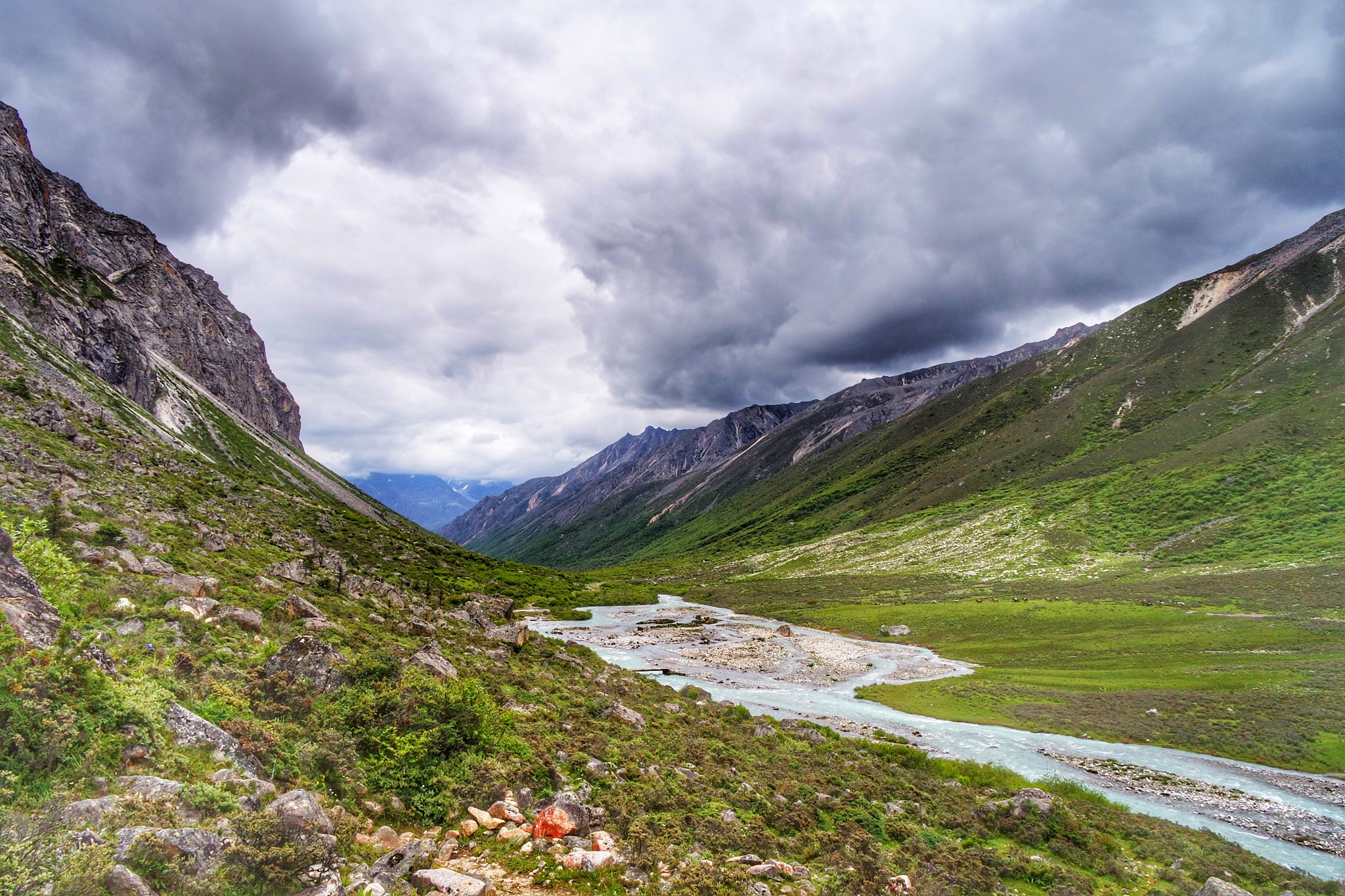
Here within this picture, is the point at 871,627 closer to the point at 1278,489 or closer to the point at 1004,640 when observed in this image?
the point at 1004,640

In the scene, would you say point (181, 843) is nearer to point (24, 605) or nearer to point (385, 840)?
point (385, 840)

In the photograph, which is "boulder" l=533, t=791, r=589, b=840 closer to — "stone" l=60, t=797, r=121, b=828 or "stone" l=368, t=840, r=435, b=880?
"stone" l=368, t=840, r=435, b=880

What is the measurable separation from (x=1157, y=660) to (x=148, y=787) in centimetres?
6689

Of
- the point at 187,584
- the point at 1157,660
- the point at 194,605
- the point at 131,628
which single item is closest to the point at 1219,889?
the point at 131,628

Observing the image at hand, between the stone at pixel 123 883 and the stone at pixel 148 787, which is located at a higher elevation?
the stone at pixel 148 787

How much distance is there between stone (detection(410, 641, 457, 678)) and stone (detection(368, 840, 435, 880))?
1001 cm

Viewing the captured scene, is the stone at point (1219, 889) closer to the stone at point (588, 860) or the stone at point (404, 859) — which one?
the stone at point (588, 860)

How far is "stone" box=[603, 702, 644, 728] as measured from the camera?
2627cm

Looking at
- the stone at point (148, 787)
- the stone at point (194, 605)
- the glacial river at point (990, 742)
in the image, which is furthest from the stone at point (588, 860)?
the glacial river at point (990, 742)

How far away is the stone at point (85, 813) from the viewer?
762 centimetres

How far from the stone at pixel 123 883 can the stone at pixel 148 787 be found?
2.31m

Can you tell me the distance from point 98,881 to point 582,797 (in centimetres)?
1150

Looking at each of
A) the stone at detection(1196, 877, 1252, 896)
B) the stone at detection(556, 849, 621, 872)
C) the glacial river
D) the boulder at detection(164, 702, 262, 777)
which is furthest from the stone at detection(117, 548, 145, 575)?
the stone at detection(1196, 877, 1252, 896)

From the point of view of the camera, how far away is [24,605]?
11305 millimetres
